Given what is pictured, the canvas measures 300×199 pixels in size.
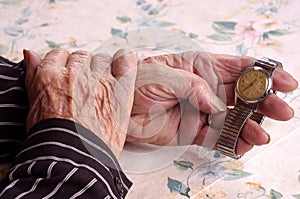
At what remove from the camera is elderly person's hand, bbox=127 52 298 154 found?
0.82m

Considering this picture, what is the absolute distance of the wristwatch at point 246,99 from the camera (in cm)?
81

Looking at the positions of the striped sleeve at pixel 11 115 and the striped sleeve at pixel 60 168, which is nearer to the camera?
the striped sleeve at pixel 60 168

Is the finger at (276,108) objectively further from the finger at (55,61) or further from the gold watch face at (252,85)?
the finger at (55,61)

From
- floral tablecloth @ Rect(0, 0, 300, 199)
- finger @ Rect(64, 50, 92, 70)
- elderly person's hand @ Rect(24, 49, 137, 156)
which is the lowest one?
floral tablecloth @ Rect(0, 0, 300, 199)

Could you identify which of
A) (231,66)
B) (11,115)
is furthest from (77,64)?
(231,66)

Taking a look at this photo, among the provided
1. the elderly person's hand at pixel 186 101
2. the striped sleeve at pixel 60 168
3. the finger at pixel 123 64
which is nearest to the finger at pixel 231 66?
the elderly person's hand at pixel 186 101

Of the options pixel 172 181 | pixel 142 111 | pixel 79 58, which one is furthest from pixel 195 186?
pixel 79 58

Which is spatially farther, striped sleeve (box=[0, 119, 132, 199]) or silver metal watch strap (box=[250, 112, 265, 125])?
silver metal watch strap (box=[250, 112, 265, 125])

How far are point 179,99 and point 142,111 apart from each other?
6cm

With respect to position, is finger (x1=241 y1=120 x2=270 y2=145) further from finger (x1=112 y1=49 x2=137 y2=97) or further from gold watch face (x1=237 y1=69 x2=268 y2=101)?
finger (x1=112 y1=49 x2=137 y2=97)

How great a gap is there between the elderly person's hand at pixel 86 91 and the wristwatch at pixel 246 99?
145mm

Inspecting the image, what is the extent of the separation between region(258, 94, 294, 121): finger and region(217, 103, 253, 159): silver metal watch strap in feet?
0.08

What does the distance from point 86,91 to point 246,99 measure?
0.76 ft

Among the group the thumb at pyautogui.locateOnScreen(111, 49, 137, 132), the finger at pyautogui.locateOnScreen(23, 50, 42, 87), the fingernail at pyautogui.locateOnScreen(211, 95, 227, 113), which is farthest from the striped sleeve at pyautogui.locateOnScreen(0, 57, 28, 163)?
the fingernail at pyautogui.locateOnScreen(211, 95, 227, 113)
